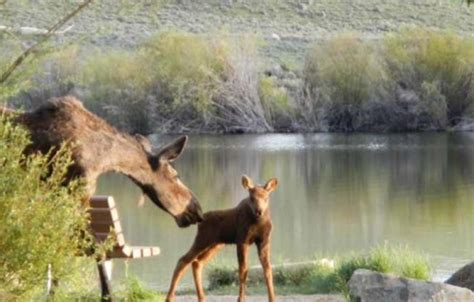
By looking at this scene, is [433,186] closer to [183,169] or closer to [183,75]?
[183,169]

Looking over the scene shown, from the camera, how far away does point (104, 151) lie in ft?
34.2

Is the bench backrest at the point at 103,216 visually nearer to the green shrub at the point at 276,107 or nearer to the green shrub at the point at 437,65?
the green shrub at the point at 437,65

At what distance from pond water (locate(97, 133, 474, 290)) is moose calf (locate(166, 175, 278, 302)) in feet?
14.5

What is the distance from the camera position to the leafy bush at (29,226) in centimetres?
776

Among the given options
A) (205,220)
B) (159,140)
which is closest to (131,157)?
(205,220)

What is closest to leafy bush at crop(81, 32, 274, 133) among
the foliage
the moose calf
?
the foliage

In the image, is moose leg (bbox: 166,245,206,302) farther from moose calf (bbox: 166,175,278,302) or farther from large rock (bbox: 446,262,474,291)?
large rock (bbox: 446,262,474,291)

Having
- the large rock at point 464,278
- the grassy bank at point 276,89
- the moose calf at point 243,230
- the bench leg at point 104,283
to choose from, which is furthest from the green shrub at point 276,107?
the bench leg at point 104,283

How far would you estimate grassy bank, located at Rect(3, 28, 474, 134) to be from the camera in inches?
2325

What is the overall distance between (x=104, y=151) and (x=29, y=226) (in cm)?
268

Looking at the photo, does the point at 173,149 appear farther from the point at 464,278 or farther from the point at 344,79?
the point at 344,79

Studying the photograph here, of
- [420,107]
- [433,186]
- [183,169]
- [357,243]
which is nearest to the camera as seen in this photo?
[357,243]

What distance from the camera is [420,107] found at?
58.8m

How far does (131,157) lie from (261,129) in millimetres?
49089
